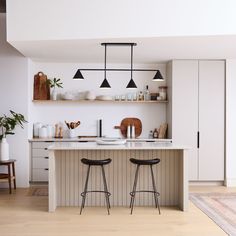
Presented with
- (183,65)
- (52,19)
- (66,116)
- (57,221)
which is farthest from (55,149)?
(183,65)

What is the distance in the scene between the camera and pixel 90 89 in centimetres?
782

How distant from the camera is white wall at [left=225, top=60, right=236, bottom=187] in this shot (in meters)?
7.27

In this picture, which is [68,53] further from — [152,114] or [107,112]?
[152,114]

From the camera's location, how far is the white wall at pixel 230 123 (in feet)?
23.9

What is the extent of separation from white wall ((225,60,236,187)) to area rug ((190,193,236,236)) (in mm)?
766

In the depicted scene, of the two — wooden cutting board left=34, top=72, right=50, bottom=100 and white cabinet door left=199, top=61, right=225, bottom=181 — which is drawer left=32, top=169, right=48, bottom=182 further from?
white cabinet door left=199, top=61, right=225, bottom=181

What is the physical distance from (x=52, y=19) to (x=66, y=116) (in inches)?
110

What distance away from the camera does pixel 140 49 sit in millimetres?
6184

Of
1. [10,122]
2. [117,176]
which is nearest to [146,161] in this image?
[117,176]

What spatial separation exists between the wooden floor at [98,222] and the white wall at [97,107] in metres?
2.34

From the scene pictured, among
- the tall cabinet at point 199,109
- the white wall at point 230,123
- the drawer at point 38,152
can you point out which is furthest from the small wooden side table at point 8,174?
the white wall at point 230,123

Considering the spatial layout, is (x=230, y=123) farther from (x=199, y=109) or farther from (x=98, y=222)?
(x=98, y=222)

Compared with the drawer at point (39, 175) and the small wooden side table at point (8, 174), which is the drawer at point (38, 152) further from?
the small wooden side table at point (8, 174)

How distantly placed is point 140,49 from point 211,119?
6.85 feet
